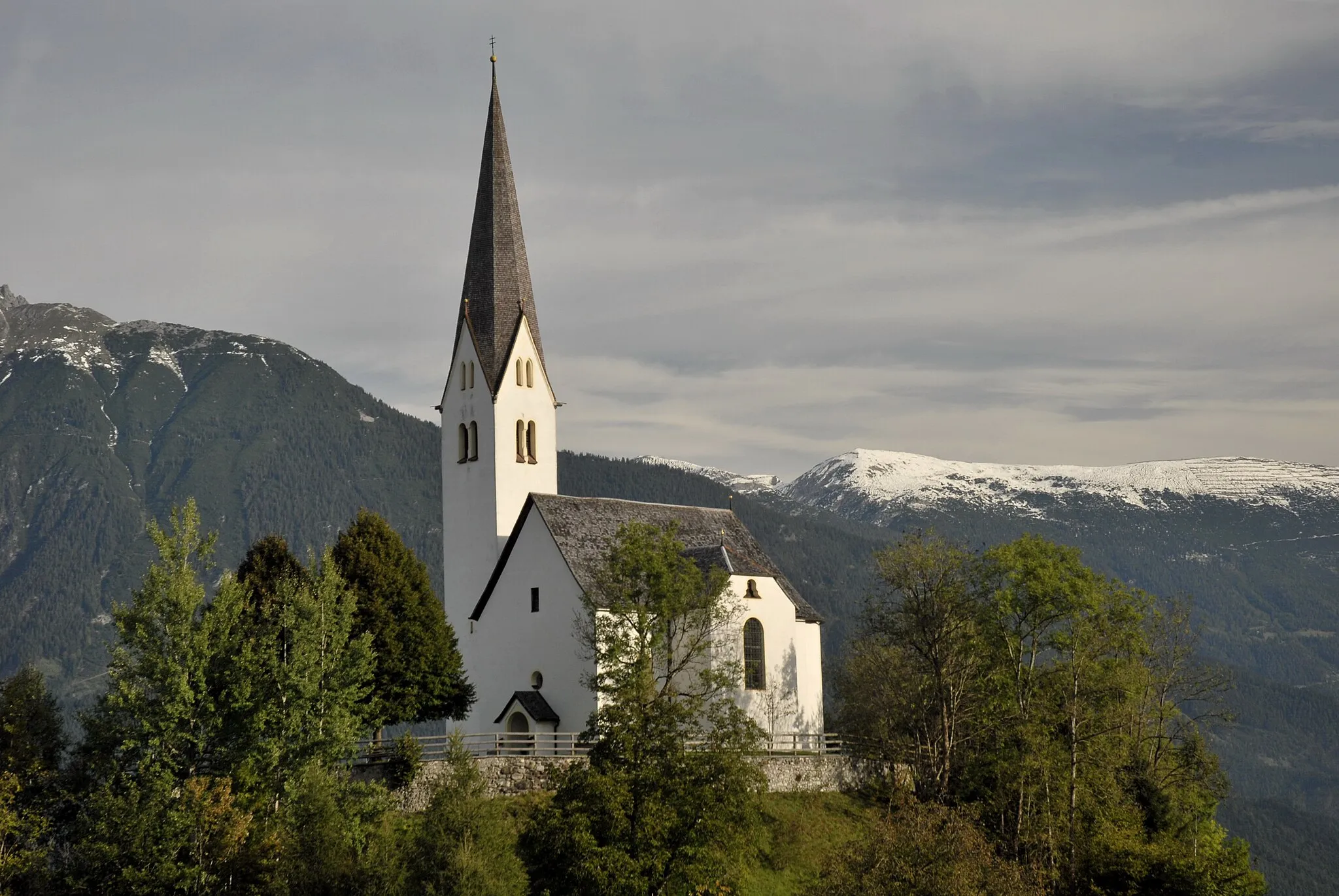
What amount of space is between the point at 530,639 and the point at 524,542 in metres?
4.59

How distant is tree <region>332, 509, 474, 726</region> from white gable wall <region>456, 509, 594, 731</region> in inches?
204

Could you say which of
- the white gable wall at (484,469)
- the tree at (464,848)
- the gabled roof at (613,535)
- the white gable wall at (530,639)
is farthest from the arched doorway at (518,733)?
→ the tree at (464,848)

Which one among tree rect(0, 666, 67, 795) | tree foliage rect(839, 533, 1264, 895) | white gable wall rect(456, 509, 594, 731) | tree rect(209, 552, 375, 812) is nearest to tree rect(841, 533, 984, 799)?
tree foliage rect(839, 533, 1264, 895)

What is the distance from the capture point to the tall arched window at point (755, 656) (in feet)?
218

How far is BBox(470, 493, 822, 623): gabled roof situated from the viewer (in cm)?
6462

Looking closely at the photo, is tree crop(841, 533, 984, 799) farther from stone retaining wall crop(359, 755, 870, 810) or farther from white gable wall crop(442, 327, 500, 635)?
white gable wall crop(442, 327, 500, 635)

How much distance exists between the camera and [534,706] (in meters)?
62.7

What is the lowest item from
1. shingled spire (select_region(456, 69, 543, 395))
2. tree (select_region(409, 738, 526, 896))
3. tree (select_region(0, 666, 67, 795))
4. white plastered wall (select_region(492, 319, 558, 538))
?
tree (select_region(409, 738, 526, 896))

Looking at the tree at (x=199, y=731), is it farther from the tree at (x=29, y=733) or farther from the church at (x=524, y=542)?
the church at (x=524, y=542)

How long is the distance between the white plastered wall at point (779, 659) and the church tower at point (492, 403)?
40.3ft

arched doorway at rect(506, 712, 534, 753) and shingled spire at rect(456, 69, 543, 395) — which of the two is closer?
arched doorway at rect(506, 712, 534, 753)

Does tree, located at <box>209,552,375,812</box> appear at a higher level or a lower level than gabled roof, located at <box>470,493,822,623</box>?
lower

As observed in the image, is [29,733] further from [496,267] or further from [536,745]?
[496,267]

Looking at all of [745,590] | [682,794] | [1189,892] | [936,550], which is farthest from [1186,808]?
[682,794]
